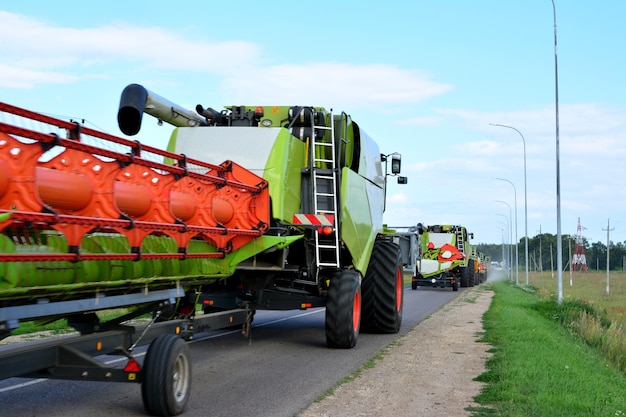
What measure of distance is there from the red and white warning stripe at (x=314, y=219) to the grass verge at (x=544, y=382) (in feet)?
10.4

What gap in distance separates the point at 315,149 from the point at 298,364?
3.65 meters

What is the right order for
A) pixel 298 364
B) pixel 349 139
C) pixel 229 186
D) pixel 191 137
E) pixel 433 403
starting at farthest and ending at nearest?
1. pixel 349 139
2. pixel 191 137
3. pixel 298 364
4. pixel 229 186
5. pixel 433 403

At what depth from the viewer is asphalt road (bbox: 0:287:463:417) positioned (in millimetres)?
7625

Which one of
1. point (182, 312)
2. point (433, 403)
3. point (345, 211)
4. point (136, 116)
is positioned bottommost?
point (433, 403)

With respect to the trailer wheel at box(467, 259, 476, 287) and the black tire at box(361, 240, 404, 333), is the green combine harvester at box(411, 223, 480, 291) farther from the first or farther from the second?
the black tire at box(361, 240, 404, 333)

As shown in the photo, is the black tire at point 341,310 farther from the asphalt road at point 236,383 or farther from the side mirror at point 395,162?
the side mirror at point 395,162

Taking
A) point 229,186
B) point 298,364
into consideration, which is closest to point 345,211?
point 298,364

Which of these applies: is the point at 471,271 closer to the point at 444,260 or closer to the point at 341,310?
the point at 444,260

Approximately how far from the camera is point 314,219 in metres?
11.7

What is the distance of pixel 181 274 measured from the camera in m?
8.31

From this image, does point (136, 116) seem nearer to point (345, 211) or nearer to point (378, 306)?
point (345, 211)

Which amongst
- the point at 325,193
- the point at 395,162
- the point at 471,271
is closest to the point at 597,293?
the point at 471,271

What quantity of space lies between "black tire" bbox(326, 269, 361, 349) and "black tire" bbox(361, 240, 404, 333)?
2.19m

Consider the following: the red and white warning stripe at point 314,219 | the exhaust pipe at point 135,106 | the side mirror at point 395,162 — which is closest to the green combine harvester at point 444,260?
the side mirror at point 395,162
